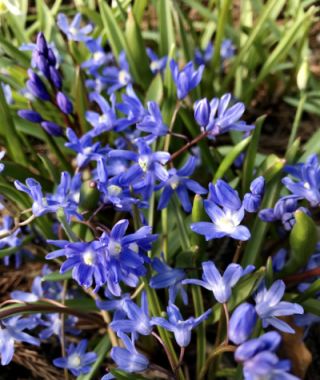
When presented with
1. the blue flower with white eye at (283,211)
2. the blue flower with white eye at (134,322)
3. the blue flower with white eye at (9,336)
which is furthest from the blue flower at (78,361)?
the blue flower with white eye at (283,211)

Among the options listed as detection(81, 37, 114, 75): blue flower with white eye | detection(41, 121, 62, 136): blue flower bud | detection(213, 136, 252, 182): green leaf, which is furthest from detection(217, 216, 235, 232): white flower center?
detection(81, 37, 114, 75): blue flower with white eye

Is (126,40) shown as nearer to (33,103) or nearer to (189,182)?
(33,103)

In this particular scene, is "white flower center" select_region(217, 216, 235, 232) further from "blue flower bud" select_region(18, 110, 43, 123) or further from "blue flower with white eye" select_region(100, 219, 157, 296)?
"blue flower bud" select_region(18, 110, 43, 123)

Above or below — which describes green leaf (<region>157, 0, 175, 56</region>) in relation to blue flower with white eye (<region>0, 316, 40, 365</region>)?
above

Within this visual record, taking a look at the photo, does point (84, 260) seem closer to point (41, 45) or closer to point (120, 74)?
point (41, 45)

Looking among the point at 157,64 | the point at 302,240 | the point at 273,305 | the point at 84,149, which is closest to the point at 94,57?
the point at 157,64

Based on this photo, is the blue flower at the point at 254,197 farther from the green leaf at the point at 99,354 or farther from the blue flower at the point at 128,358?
the green leaf at the point at 99,354

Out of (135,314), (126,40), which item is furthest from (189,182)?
(126,40)
